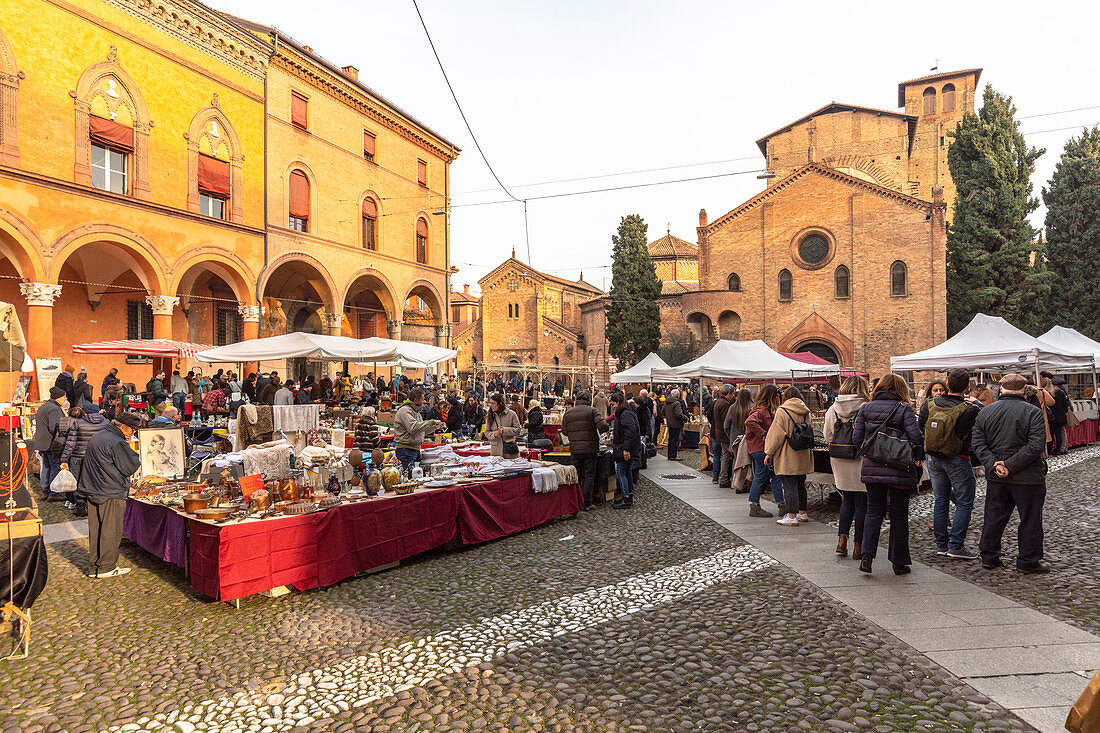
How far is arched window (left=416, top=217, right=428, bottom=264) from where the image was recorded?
26.5 metres

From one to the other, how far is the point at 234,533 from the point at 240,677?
128 centimetres

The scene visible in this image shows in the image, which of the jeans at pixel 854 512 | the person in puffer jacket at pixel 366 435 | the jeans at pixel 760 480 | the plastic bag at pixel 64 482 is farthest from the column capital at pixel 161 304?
the jeans at pixel 854 512

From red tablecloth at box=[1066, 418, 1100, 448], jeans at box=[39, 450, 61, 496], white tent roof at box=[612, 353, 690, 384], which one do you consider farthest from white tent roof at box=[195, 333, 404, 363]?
red tablecloth at box=[1066, 418, 1100, 448]

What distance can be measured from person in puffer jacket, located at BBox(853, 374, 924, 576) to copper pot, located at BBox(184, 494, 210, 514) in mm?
5755

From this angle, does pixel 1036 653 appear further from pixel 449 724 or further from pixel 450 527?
pixel 450 527

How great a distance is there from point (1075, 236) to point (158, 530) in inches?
1385

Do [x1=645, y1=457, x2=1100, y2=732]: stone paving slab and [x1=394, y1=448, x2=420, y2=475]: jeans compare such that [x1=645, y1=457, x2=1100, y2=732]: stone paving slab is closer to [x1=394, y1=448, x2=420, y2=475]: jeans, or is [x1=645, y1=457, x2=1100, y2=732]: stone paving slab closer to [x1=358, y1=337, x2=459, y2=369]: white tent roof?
[x1=394, y1=448, x2=420, y2=475]: jeans

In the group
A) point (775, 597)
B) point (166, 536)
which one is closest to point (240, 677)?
point (166, 536)

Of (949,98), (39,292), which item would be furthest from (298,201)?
(949,98)

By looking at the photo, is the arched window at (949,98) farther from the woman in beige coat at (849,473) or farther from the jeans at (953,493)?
the woman in beige coat at (849,473)

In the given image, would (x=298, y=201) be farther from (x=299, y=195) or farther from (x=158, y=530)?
(x=158, y=530)

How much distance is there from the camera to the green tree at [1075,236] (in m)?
26.8

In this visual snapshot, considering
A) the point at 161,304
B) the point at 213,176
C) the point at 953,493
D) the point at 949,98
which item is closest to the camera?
the point at 953,493

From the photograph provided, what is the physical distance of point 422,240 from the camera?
88.4ft
